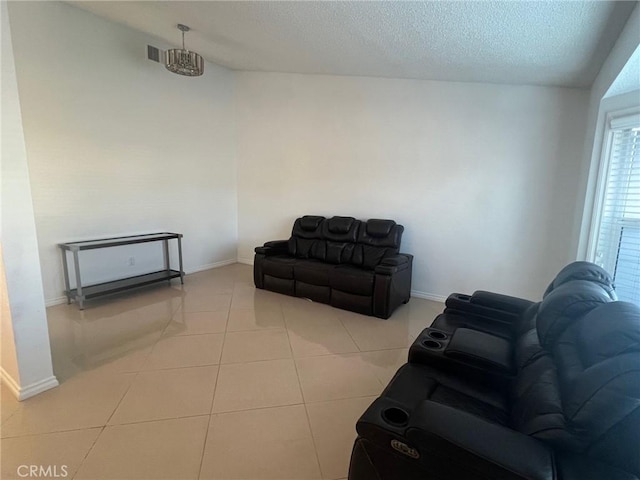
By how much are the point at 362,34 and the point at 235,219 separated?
3661 millimetres

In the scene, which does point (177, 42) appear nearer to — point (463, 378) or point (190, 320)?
point (190, 320)

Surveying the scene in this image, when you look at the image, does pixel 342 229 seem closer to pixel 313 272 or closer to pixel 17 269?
pixel 313 272

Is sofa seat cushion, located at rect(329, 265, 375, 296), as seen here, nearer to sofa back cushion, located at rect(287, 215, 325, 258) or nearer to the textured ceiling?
sofa back cushion, located at rect(287, 215, 325, 258)

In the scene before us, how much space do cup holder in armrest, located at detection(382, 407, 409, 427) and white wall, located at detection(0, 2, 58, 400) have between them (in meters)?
2.24

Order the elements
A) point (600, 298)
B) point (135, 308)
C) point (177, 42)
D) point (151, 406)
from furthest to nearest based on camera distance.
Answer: point (177, 42), point (135, 308), point (151, 406), point (600, 298)

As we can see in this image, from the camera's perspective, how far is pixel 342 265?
13.2 feet

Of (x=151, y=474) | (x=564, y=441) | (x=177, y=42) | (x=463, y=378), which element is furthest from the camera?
(x=177, y=42)

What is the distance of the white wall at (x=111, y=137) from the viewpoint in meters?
3.30

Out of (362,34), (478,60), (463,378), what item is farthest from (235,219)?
(463,378)

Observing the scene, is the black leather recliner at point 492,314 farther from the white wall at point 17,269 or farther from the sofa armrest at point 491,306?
the white wall at point 17,269

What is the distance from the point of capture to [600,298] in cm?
134

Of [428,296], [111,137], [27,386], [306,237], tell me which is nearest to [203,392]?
[27,386]

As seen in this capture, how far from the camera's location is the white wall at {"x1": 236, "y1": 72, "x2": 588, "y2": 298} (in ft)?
11.3

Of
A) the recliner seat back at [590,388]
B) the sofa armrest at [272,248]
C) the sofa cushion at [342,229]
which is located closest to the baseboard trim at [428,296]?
the sofa cushion at [342,229]
